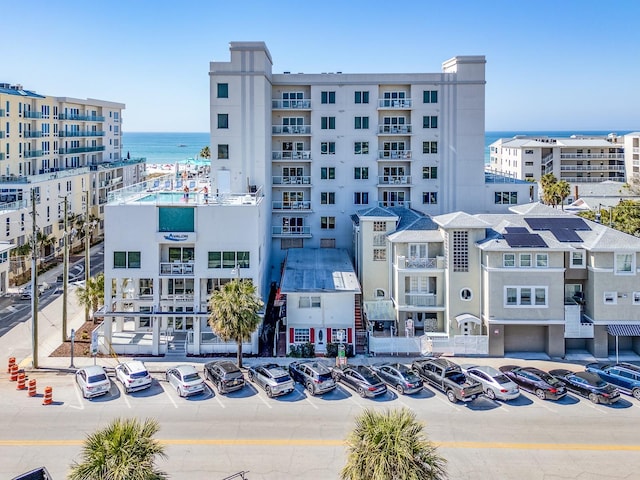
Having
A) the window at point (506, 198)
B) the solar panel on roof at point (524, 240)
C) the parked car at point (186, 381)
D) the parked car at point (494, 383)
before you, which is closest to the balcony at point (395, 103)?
the window at point (506, 198)

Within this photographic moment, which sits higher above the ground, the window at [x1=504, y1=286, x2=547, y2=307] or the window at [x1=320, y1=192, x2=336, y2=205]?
the window at [x1=320, y1=192, x2=336, y2=205]

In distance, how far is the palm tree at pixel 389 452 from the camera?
43.5ft

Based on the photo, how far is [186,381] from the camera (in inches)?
1048

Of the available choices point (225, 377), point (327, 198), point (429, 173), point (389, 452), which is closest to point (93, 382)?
point (225, 377)

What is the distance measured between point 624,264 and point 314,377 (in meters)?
19.5

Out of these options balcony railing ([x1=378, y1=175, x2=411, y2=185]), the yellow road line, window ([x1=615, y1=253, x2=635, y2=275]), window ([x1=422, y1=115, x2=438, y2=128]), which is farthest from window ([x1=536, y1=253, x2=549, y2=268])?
window ([x1=422, y1=115, x2=438, y2=128])

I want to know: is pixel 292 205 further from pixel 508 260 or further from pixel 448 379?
pixel 448 379

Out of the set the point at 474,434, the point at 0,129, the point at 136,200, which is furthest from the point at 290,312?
the point at 0,129

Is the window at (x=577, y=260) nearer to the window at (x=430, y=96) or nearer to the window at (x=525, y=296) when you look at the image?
the window at (x=525, y=296)

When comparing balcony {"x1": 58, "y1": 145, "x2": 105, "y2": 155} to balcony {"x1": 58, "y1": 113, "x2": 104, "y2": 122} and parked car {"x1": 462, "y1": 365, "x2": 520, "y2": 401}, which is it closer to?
balcony {"x1": 58, "y1": 113, "x2": 104, "y2": 122}

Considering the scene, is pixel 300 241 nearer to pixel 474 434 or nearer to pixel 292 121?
pixel 292 121

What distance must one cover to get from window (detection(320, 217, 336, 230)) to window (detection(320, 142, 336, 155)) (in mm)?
5830

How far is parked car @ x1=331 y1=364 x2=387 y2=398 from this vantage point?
86.3ft

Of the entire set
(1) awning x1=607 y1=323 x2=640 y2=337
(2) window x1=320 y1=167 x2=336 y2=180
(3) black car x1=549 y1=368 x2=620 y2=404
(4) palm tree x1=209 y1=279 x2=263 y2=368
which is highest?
(2) window x1=320 y1=167 x2=336 y2=180
